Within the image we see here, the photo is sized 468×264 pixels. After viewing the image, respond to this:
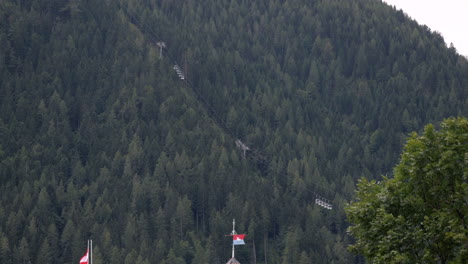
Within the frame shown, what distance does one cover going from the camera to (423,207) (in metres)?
60.8

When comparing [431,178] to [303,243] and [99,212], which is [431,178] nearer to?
[303,243]

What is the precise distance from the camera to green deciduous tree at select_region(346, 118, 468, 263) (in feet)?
193

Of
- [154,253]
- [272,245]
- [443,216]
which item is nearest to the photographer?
[443,216]

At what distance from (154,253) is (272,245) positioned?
74.3ft

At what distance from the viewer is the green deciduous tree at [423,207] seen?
193 feet

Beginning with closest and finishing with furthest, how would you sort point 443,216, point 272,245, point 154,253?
point 443,216 → point 154,253 → point 272,245

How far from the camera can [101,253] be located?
569 ft

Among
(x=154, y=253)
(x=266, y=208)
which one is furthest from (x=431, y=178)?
(x=266, y=208)

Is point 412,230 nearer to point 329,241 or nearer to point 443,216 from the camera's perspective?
point 443,216

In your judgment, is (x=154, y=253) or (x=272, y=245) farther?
(x=272, y=245)

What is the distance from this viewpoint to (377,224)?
2393 inches

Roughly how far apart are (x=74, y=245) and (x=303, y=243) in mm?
37180

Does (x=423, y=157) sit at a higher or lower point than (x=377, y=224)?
higher

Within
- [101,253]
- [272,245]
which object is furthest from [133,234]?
[272,245]
